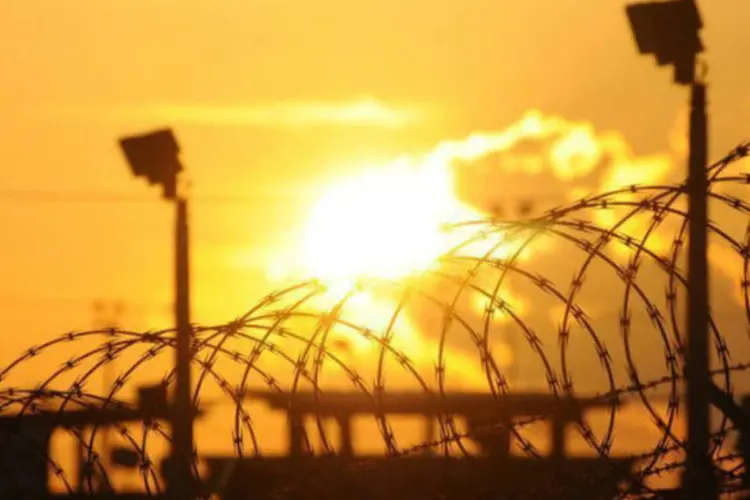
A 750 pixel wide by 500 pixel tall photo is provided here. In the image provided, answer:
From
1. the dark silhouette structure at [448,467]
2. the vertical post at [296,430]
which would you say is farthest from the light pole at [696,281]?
the vertical post at [296,430]

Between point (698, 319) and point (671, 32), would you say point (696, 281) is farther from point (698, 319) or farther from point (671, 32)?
point (671, 32)

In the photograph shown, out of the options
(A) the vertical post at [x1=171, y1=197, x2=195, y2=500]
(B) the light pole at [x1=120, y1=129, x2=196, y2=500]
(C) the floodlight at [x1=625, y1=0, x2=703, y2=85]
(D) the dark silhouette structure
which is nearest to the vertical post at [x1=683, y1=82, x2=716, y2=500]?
(D) the dark silhouette structure

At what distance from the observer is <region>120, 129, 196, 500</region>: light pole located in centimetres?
2580

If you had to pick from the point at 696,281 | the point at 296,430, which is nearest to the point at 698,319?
the point at 696,281

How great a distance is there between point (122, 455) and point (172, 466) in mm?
12821

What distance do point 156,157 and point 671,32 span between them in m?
7.47

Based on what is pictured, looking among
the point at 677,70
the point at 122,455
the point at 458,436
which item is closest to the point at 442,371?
the point at 458,436

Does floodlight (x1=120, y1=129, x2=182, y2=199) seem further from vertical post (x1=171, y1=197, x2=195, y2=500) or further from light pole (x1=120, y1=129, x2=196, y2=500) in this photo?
vertical post (x1=171, y1=197, x2=195, y2=500)

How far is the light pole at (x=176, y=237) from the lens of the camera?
25797mm

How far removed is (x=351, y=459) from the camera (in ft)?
77.3

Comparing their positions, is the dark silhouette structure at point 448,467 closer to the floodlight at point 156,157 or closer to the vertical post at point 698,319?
the vertical post at point 698,319

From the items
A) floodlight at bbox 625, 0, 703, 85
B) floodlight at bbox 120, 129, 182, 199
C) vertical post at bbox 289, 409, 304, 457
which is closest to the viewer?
floodlight at bbox 625, 0, 703, 85

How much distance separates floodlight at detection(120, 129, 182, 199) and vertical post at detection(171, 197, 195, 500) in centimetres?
94

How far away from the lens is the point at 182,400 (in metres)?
25.9
